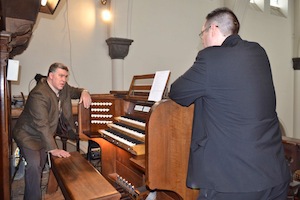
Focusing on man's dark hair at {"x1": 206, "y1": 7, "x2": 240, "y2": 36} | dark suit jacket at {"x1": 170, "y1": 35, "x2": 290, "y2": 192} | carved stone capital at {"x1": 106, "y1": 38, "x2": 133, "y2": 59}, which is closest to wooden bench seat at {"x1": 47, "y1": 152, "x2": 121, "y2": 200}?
dark suit jacket at {"x1": 170, "y1": 35, "x2": 290, "y2": 192}

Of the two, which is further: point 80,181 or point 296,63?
point 296,63

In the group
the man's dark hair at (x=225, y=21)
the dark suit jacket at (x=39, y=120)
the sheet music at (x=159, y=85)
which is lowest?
the dark suit jacket at (x=39, y=120)

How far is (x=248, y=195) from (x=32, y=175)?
2073mm

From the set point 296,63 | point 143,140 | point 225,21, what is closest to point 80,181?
point 143,140

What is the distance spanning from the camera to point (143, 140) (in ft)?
6.32

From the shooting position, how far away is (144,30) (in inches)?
216

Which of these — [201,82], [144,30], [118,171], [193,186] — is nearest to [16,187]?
[118,171]

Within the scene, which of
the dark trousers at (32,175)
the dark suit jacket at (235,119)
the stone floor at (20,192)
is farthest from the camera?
the stone floor at (20,192)

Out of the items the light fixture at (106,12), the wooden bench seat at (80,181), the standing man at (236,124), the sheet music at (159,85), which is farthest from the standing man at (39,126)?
the light fixture at (106,12)

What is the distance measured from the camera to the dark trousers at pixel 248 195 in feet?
4.29

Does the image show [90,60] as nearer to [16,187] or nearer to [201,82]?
[16,187]

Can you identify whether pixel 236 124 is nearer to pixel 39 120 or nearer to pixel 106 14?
pixel 39 120

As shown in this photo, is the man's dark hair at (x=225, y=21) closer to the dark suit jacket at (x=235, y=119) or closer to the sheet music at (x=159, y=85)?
the dark suit jacket at (x=235, y=119)

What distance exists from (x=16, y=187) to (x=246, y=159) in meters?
3.05
